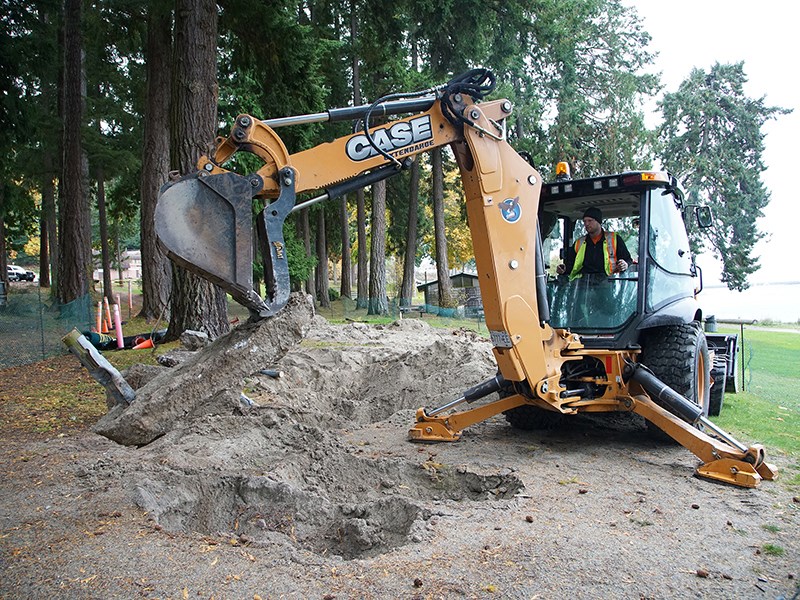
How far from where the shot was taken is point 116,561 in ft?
12.0

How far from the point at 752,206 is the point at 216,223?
124ft

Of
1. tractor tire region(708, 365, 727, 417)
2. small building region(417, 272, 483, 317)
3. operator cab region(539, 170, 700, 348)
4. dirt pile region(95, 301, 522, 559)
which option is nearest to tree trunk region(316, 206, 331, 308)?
small building region(417, 272, 483, 317)

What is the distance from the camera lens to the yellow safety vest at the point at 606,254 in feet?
22.3

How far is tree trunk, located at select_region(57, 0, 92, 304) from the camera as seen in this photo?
1694 centimetres

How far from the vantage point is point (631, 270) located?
6.78 meters

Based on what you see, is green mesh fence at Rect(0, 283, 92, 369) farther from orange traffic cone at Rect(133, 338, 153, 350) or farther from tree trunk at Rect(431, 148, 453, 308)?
tree trunk at Rect(431, 148, 453, 308)

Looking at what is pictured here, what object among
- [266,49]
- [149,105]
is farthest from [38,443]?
[149,105]

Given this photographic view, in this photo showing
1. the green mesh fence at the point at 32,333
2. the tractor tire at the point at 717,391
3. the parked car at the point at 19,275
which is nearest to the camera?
the tractor tire at the point at 717,391

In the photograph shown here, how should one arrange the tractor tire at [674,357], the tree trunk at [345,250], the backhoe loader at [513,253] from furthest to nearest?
the tree trunk at [345,250] → the tractor tire at [674,357] → the backhoe loader at [513,253]

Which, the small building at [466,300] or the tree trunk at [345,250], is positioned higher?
the tree trunk at [345,250]

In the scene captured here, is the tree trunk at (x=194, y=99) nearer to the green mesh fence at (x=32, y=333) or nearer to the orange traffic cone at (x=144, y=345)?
the orange traffic cone at (x=144, y=345)

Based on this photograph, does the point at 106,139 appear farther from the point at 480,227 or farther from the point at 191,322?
the point at 480,227

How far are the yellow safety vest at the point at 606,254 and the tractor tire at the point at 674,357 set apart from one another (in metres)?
0.76

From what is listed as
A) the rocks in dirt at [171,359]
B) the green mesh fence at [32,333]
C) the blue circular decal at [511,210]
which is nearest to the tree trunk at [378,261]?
the green mesh fence at [32,333]
